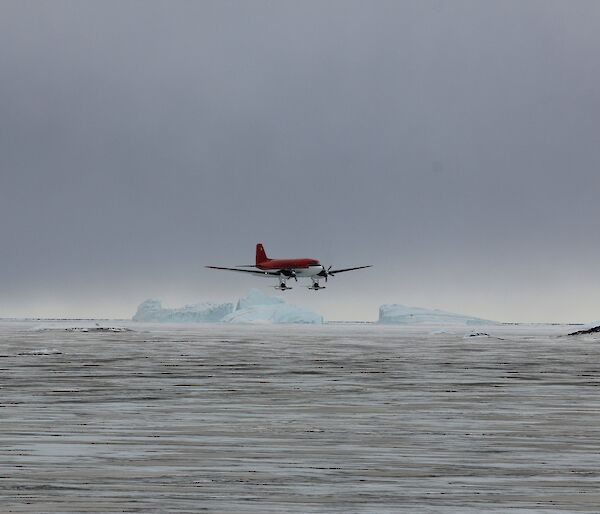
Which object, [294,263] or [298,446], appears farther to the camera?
[294,263]

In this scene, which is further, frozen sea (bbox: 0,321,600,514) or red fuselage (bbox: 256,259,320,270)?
red fuselage (bbox: 256,259,320,270)

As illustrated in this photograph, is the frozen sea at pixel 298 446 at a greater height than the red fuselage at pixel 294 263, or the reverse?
the red fuselage at pixel 294 263

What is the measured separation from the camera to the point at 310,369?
188 ft

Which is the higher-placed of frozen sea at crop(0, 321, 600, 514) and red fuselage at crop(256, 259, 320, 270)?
red fuselage at crop(256, 259, 320, 270)

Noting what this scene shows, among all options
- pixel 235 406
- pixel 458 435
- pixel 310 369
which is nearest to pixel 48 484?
pixel 458 435

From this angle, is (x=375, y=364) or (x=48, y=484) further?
(x=375, y=364)

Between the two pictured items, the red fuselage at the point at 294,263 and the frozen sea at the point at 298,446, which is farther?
the red fuselage at the point at 294,263

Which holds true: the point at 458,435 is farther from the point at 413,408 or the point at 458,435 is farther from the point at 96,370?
the point at 96,370

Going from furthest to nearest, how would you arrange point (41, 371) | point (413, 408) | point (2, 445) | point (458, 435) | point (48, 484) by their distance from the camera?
point (41, 371), point (413, 408), point (458, 435), point (2, 445), point (48, 484)

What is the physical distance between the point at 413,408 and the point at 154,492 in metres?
16.5

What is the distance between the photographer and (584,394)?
38656 millimetres

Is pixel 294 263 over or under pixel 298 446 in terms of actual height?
over

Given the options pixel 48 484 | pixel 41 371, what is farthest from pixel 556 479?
pixel 41 371

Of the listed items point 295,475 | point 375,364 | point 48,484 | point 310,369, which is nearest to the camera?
point 48,484
